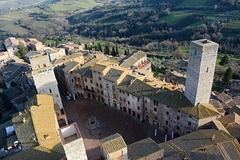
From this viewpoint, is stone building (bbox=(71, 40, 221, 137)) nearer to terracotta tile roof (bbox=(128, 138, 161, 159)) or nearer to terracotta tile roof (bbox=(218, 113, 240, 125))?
terracotta tile roof (bbox=(218, 113, 240, 125))

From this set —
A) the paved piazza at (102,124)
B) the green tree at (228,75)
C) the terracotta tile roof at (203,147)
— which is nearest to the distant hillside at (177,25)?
the green tree at (228,75)

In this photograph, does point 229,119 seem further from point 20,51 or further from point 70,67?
point 20,51

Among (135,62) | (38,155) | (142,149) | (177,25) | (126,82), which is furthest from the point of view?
(177,25)

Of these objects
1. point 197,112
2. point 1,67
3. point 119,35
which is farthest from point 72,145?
point 119,35

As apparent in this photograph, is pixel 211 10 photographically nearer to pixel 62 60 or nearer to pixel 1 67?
pixel 62 60

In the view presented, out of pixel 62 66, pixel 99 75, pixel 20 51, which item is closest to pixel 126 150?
pixel 99 75

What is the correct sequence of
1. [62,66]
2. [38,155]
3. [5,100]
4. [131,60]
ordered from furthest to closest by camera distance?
1. [131,60]
2. [62,66]
3. [5,100]
4. [38,155]

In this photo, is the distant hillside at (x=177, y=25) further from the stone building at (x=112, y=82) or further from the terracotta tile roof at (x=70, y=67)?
the stone building at (x=112, y=82)
